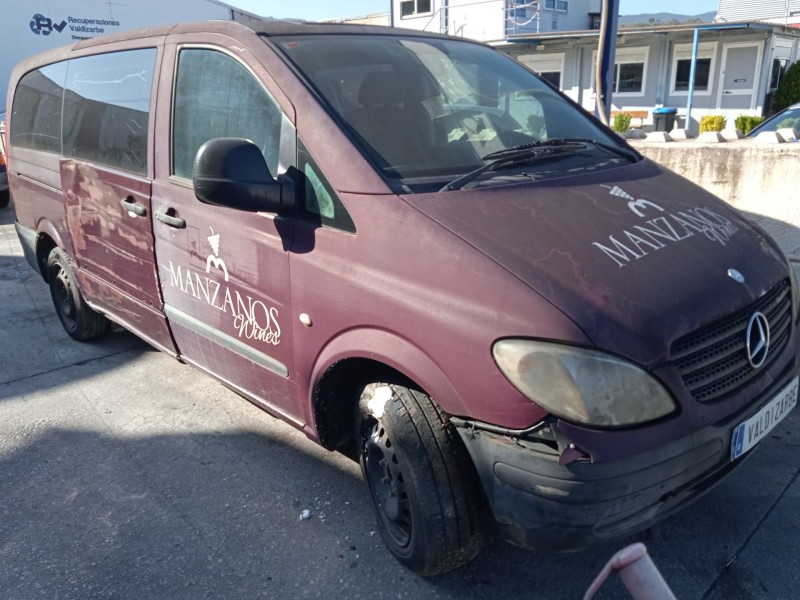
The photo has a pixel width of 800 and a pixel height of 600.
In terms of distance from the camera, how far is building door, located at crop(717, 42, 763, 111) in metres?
20.4

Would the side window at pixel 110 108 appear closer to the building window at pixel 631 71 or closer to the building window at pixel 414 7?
the building window at pixel 631 71

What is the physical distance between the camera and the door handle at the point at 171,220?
9.73 ft

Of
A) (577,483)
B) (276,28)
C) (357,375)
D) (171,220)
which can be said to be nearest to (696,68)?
(276,28)

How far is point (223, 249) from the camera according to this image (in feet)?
9.00

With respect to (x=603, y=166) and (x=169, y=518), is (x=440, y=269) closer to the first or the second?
(x=603, y=166)

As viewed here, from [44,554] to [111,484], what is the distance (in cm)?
47

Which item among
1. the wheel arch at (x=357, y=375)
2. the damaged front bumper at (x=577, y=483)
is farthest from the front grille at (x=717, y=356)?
the wheel arch at (x=357, y=375)

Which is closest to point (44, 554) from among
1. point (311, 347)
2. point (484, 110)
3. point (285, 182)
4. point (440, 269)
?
point (311, 347)

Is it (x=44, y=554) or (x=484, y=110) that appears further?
(x=484, y=110)

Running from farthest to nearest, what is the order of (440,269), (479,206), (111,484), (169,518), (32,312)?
(32,312) < (111,484) < (169,518) < (479,206) < (440,269)

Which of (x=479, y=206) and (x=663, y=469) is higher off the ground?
(x=479, y=206)

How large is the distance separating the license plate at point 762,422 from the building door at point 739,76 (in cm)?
2175

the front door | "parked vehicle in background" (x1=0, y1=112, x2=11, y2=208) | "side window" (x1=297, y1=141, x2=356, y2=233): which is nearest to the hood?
"side window" (x1=297, y1=141, x2=356, y2=233)

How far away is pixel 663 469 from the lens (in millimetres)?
1848
